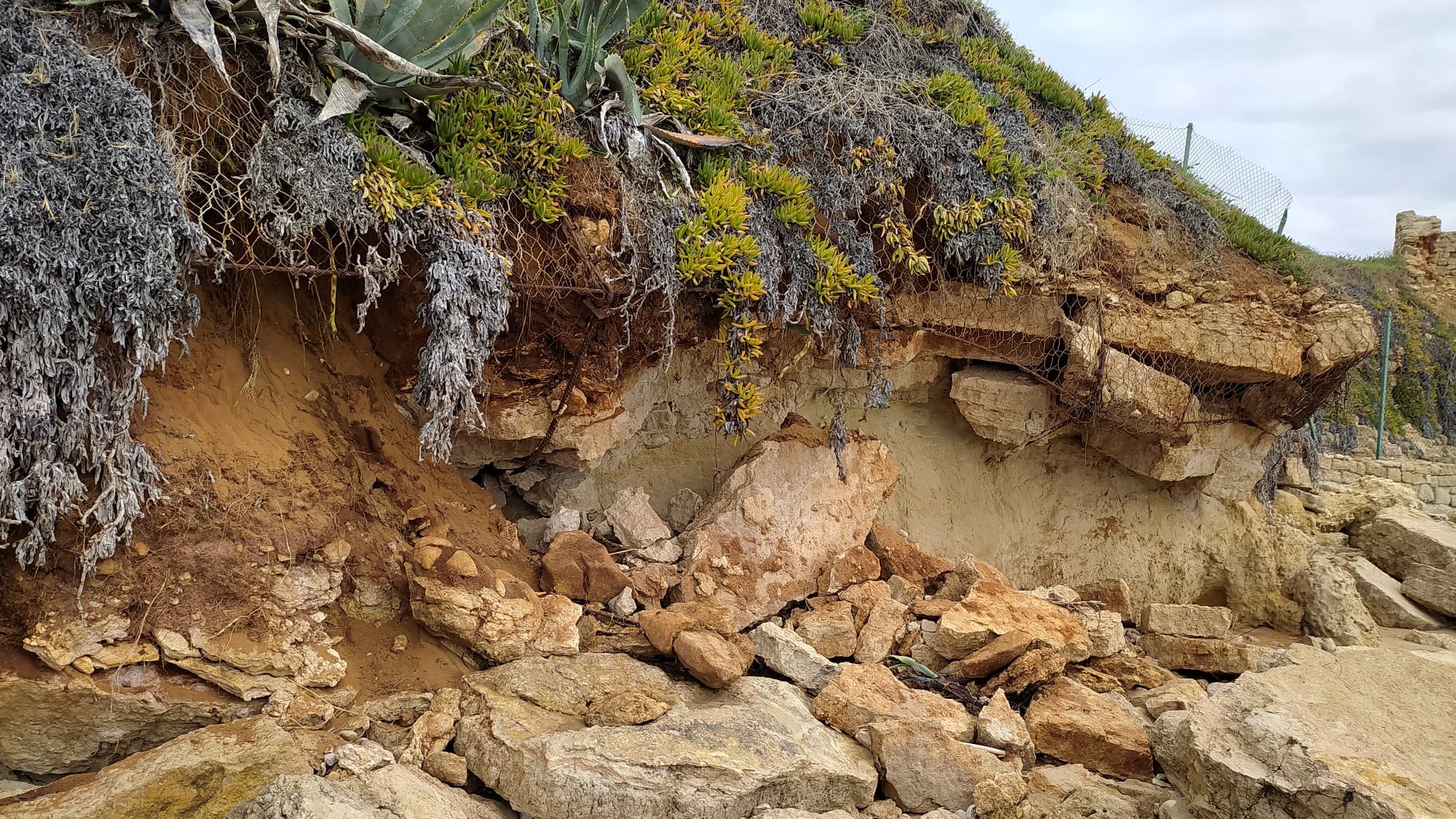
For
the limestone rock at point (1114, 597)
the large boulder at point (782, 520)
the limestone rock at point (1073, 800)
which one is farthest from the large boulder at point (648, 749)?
the limestone rock at point (1114, 597)

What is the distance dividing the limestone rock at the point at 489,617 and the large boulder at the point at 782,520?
0.96 m

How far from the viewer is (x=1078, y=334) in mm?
6574

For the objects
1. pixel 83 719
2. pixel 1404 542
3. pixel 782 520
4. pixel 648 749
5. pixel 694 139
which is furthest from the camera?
pixel 1404 542

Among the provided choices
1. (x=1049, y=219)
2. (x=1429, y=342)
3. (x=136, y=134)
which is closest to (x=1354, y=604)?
(x=1049, y=219)

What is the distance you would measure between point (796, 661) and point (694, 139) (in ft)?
10.4

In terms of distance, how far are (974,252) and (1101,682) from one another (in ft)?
9.89

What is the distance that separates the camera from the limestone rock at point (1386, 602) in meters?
7.39

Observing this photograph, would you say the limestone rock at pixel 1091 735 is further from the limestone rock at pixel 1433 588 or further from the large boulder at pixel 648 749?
the limestone rock at pixel 1433 588

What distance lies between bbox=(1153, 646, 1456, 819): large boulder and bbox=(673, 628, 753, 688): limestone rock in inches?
77.8

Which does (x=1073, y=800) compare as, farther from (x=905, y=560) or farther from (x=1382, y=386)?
(x=1382, y=386)

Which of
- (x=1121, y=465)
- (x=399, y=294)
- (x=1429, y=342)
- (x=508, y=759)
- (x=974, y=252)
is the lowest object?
(x=508, y=759)

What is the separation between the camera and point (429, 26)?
423 centimetres

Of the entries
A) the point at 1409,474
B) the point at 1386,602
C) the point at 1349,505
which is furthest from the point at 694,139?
the point at 1409,474

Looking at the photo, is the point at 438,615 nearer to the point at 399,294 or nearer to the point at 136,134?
the point at 399,294
